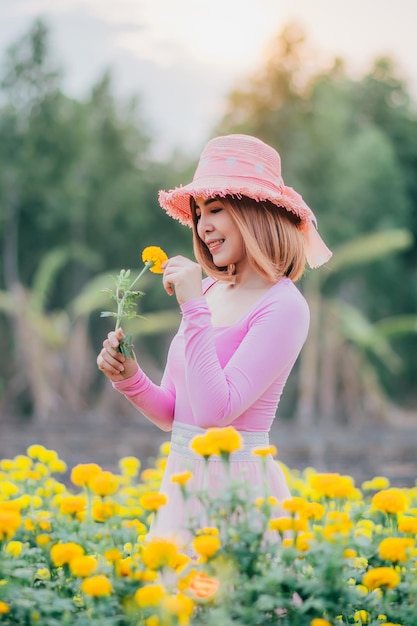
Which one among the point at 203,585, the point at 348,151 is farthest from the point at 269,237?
the point at 348,151

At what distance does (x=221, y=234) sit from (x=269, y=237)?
0.34 feet

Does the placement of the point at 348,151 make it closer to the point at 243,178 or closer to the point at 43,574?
the point at 243,178

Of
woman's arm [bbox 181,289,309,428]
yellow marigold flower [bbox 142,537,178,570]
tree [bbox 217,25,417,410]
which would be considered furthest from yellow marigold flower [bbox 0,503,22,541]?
tree [bbox 217,25,417,410]

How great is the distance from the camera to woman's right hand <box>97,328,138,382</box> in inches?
70.9

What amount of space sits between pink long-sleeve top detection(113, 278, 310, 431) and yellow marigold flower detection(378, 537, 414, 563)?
0.38 metres

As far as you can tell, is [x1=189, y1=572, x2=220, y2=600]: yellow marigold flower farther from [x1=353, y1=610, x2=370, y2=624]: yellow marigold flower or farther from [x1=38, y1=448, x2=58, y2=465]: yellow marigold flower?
[x1=38, y1=448, x2=58, y2=465]: yellow marigold flower

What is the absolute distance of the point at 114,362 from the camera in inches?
71.9

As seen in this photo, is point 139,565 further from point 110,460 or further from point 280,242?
point 110,460

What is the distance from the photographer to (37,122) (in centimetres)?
977

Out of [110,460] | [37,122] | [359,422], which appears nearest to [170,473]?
[110,460]

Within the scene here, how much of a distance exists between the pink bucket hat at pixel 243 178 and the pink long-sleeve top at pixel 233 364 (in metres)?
0.18

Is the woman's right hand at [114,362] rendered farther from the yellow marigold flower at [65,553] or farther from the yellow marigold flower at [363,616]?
the yellow marigold flower at [363,616]

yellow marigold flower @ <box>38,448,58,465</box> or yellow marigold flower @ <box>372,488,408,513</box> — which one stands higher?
yellow marigold flower @ <box>38,448,58,465</box>

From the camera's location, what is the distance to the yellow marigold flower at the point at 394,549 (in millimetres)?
1472
